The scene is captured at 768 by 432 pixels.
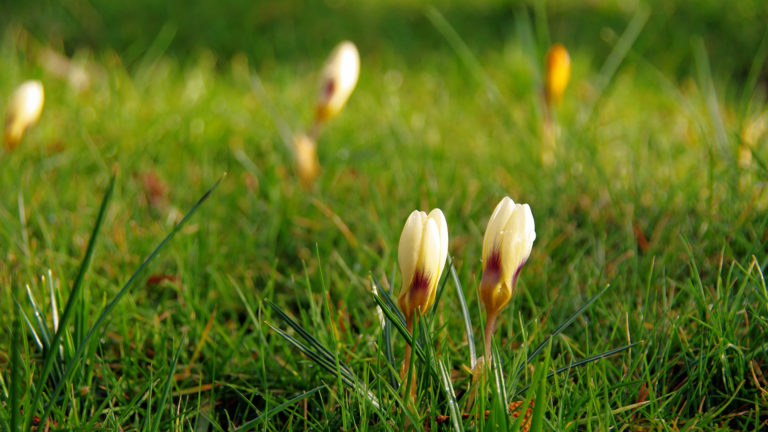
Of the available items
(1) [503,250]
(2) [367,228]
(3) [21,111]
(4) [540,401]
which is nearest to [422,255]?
(1) [503,250]

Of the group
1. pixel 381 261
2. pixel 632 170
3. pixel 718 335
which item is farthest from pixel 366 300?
pixel 632 170

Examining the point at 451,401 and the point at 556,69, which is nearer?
the point at 451,401

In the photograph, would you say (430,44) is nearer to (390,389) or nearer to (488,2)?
(488,2)

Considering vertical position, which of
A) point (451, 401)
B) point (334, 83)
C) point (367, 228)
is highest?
point (334, 83)

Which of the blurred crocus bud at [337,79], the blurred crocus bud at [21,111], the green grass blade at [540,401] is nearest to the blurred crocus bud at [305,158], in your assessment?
the blurred crocus bud at [337,79]

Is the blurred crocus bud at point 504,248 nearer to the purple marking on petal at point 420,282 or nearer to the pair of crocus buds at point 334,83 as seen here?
the purple marking on petal at point 420,282

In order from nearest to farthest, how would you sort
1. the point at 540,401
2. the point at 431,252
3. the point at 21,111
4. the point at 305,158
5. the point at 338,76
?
the point at 540,401 < the point at 431,252 < the point at 21,111 < the point at 338,76 < the point at 305,158

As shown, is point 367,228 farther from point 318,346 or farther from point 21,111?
point 21,111

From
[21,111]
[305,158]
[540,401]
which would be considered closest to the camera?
[540,401]
